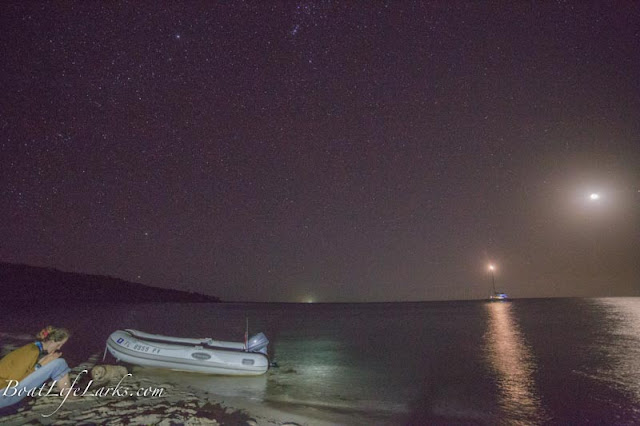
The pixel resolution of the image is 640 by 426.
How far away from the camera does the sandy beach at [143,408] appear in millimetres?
6508

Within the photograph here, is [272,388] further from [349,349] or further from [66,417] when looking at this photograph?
[349,349]

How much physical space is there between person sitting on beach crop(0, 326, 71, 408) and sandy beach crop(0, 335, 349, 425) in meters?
0.84

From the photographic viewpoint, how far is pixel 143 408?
24.5 feet

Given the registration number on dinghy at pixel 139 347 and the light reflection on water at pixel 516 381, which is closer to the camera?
the light reflection on water at pixel 516 381

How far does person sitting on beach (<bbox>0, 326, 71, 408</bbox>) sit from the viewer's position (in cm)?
570

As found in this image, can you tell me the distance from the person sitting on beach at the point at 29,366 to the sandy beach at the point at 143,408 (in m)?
0.84

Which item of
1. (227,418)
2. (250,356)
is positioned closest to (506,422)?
(227,418)

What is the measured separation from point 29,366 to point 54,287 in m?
151

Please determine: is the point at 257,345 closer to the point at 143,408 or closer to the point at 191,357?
the point at 191,357

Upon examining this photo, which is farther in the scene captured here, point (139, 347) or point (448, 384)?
point (448, 384)
